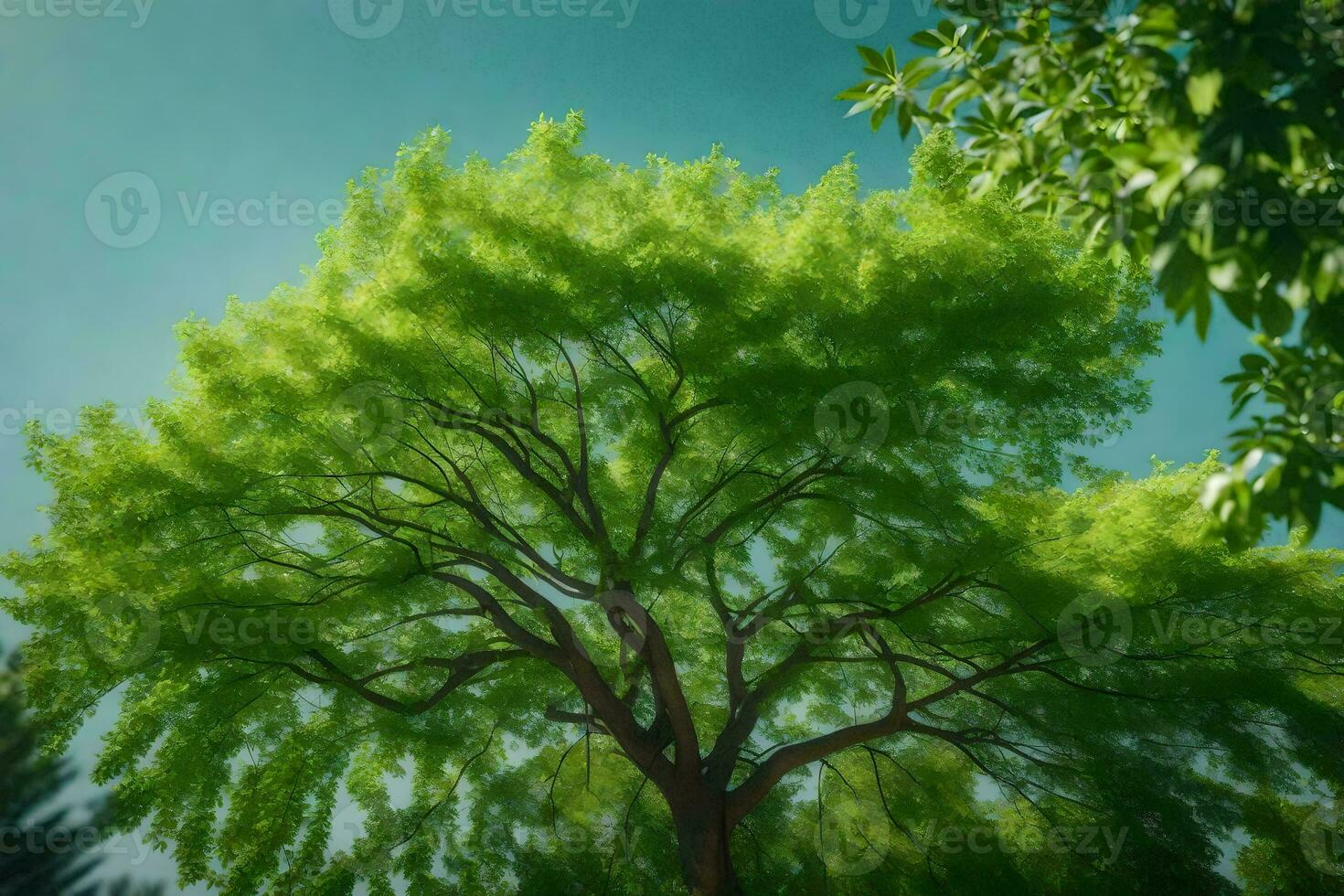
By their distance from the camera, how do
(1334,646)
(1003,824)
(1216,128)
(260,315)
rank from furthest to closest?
(1003,824), (1334,646), (260,315), (1216,128)

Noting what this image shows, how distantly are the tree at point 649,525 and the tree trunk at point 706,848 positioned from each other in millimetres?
41

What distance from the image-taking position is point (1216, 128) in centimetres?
196

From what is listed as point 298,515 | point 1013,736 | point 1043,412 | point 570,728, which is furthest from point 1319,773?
point 298,515

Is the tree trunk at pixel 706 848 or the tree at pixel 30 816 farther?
the tree at pixel 30 816

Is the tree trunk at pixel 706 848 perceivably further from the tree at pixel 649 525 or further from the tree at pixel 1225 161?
the tree at pixel 1225 161

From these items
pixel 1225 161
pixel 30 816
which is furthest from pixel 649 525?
pixel 30 816

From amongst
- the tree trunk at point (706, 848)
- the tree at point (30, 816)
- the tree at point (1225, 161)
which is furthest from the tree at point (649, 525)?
the tree at point (30, 816)

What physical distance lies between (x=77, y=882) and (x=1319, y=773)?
83.7 ft

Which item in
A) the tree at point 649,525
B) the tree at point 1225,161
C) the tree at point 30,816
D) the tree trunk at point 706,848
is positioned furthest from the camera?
the tree at point 30,816

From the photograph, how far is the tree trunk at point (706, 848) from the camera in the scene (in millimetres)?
8172

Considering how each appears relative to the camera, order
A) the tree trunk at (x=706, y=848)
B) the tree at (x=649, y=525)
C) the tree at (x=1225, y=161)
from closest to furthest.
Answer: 1. the tree at (x=1225, y=161)
2. the tree at (x=649, y=525)
3. the tree trunk at (x=706, y=848)

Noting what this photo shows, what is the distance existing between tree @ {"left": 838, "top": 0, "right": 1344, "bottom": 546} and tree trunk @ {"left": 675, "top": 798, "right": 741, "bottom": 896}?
7.20 m

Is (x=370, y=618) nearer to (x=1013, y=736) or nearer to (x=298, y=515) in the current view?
(x=298, y=515)

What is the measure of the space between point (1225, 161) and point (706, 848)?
7878mm
